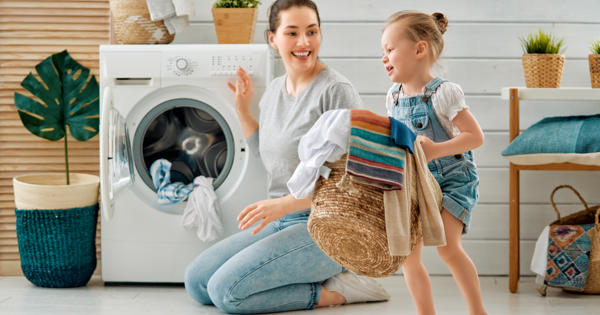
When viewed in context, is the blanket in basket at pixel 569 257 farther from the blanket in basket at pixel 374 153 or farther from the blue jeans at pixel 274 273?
the blanket in basket at pixel 374 153

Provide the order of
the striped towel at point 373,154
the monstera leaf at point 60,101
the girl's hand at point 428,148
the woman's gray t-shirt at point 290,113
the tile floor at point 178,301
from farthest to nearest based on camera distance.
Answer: the monstera leaf at point 60,101, the tile floor at point 178,301, the woman's gray t-shirt at point 290,113, the girl's hand at point 428,148, the striped towel at point 373,154

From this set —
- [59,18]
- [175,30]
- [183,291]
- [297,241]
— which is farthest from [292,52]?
[59,18]

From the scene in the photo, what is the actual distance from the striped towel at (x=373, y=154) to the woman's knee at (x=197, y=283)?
956 millimetres

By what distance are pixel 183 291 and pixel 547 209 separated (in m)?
1.52

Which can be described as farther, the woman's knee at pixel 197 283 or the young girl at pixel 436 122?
the woman's knee at pixel 197 283

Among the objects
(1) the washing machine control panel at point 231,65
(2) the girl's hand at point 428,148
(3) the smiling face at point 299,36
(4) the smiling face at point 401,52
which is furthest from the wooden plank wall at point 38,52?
(2) the girl's hand at point 428,148

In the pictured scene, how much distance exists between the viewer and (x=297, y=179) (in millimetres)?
1391

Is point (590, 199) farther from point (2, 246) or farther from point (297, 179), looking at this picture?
point (2, 246)

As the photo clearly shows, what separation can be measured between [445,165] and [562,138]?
2.77ft

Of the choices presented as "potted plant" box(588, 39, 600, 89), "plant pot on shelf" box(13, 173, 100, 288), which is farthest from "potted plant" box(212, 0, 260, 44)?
"potted plant" box(588, 39, 600, 89)

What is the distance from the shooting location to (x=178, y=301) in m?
2.19

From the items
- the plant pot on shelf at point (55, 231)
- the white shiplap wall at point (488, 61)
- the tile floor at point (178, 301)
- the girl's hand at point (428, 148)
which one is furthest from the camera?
the white shiplap wall at point (488, 61)

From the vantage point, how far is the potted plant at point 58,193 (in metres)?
2.32

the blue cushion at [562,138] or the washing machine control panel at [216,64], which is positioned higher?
the washing machine control panel at [216,64]
